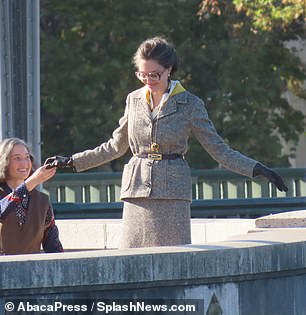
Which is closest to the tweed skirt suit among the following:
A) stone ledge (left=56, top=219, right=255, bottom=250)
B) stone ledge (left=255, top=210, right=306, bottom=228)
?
stone ledge (left=255, top=210, right=306, bottom=228)

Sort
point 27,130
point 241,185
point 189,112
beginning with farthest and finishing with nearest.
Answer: point 241,185 → point 27,130 → point 189,112

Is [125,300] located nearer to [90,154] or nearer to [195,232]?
[90,154]

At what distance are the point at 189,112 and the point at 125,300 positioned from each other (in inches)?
54.9

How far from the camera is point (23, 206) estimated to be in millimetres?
6996

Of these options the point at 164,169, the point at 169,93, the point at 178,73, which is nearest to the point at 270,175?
the point at 164,169

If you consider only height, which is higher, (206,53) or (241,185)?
(206,53)

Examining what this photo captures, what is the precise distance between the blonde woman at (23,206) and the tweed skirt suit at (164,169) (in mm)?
436

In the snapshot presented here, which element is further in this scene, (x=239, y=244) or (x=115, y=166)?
(x=115, y=166)

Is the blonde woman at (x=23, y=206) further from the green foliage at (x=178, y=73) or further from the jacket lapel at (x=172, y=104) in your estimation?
the green foliage at (x=178, y=73)

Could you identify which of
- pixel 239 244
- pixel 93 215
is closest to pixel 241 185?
pixel 93 215

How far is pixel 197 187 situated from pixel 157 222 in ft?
24.9

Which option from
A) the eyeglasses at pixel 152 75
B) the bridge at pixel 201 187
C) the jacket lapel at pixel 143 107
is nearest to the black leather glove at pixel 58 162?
the jacket lapel at pixel 143 107

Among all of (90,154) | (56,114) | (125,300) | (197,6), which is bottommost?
(125,300)

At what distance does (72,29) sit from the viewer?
2456 centimetres
